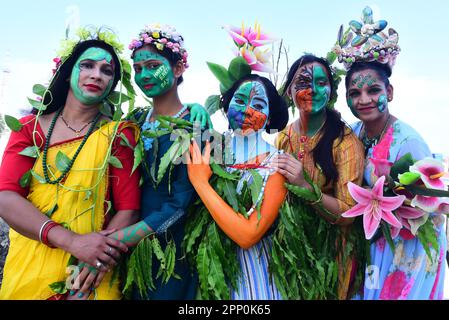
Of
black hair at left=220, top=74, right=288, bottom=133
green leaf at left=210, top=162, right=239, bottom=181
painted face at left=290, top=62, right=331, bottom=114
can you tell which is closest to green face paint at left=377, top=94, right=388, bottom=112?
painted face at left=290, top=62, right=331, bottom=114

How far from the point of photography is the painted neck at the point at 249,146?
2574 millimetres

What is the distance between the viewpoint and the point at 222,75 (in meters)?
2.75

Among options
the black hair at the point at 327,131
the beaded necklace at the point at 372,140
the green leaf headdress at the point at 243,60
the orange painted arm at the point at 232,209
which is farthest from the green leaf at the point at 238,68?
the beaded necklace at the point at 372,140

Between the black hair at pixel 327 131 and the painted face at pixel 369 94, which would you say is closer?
the black hair at pixel 327 131

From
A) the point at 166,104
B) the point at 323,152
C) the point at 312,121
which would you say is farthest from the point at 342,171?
the point at 166,104

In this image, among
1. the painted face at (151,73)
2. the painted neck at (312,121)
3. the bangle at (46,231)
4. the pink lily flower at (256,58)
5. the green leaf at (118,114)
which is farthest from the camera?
the painted neck at (312,121)

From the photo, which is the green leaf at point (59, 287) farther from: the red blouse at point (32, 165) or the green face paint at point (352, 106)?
the green face paint at point (352, 106)

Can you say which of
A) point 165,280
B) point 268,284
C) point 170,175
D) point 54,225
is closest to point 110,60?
point 170,175

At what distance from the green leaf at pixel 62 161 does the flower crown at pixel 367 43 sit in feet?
6.42

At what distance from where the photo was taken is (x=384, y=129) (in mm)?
2914

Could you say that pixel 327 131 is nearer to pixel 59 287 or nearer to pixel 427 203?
pixel 427 203

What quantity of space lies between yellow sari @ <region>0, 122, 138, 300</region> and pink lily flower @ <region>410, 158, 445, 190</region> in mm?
1830

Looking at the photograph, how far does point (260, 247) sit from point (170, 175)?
2.27ft
